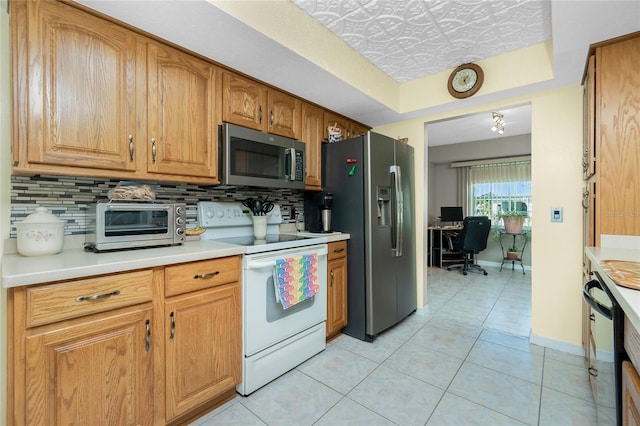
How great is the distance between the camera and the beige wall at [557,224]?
7.27 ft

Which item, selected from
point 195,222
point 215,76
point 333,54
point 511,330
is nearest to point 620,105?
point 333,54

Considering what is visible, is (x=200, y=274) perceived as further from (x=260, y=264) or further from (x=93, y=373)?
(x=93, y=373)

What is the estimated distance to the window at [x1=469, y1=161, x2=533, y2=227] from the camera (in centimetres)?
518

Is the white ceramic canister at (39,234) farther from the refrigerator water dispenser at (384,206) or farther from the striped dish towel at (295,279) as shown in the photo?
the refrigerator water dispenser at (384,206)

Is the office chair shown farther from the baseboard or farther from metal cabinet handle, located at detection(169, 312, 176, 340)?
metal cabinet handle, located at detection(169, 312, 176, 340)

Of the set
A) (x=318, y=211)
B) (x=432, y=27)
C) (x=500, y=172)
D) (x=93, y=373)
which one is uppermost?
(x=432, y=27)

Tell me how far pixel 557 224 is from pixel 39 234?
337 centimetres

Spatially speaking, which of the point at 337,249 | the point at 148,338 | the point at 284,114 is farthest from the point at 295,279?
the point at 284,114

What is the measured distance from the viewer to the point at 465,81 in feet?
8.22

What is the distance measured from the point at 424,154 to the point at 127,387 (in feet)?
9.81

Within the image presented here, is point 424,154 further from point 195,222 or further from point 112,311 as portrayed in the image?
point 112,311

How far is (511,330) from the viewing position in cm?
262

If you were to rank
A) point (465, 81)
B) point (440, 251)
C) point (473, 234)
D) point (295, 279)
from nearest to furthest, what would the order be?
point (295, 279) < point (465, 81) < point (473, 234) < point (440, 251)

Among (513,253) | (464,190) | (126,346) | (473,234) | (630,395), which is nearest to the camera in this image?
(630,395)
